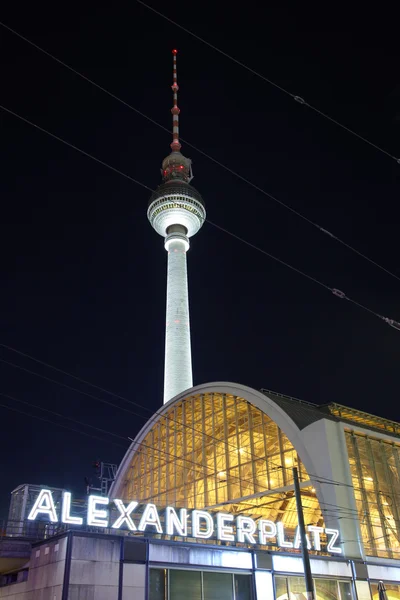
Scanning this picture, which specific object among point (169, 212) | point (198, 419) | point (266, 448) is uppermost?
point (169, 212)

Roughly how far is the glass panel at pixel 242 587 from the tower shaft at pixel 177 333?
140 ft

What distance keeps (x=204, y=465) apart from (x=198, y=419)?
403cm

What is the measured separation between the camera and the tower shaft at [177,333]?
7194cm

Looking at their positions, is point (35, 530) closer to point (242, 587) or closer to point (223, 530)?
point (223, 530)

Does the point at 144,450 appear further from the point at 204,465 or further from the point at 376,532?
the point at 376,532

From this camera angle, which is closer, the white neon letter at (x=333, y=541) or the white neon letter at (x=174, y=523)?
the white neon letter at (x=174, y=523)

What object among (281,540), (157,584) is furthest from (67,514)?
(281,540)

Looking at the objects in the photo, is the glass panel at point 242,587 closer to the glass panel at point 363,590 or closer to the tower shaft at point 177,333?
the glass panel at point 363,590

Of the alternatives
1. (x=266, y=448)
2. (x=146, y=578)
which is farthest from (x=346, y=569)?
(x=146, y=578)

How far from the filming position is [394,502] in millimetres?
37938

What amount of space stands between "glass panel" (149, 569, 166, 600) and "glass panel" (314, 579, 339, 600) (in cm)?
992

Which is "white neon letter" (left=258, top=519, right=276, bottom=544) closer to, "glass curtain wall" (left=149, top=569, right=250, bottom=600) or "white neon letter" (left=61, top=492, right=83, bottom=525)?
"glass curtain wall" (left=149, top=569, right=250, bottom=600)

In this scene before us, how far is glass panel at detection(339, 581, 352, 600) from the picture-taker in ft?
103

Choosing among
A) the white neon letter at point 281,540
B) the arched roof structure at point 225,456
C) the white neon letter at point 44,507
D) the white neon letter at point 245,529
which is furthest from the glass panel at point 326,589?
the white neon letter at point 44,507
